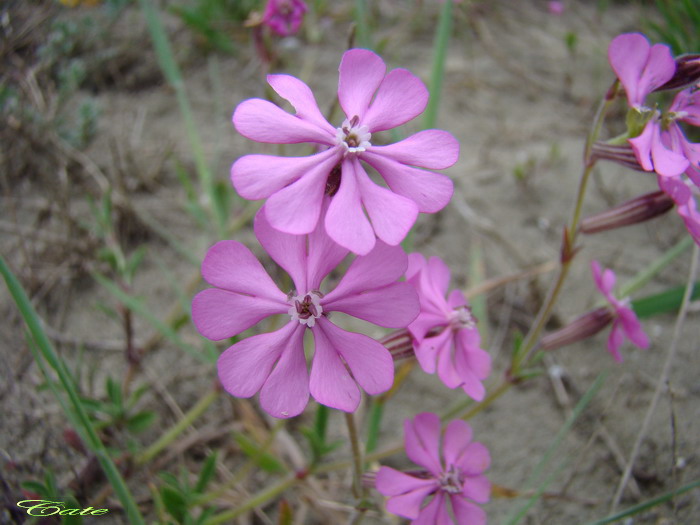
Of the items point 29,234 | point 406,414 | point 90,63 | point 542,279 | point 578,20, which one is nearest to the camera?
point 406,414

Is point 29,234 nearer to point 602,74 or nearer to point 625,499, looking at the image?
point 625,499

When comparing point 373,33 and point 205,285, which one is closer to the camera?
point 205,285

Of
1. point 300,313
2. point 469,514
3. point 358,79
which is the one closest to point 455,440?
point 469,514

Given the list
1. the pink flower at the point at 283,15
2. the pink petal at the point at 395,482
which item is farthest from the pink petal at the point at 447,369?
the pink flower at the point at 283,15

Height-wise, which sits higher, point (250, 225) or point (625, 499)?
point (250, 225)

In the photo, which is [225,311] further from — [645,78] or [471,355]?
[645,78]

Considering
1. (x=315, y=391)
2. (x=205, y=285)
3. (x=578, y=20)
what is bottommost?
(x=315, y=391)

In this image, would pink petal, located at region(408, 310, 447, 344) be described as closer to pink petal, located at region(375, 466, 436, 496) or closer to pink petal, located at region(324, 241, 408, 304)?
pink petal, located at region(324, 241, 408, 304)

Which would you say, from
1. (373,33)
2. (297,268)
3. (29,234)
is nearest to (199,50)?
(373,33)
